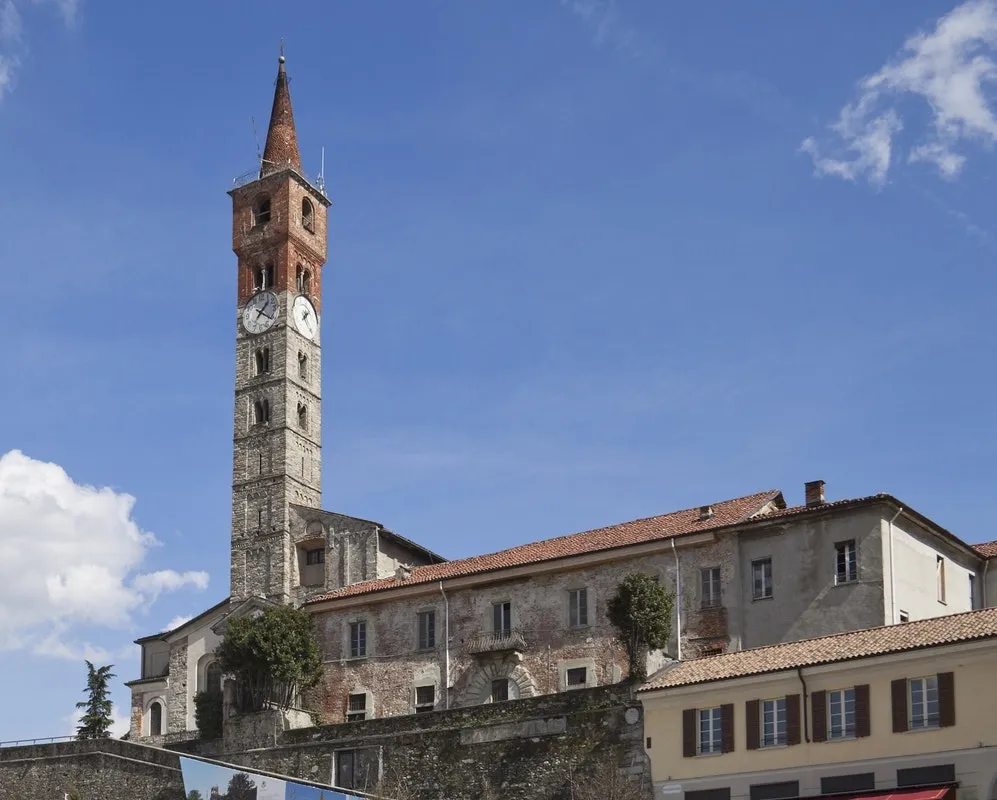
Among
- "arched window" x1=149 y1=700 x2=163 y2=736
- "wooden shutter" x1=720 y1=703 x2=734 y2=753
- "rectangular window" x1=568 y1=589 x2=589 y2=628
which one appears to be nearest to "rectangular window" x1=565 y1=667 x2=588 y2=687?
"rectangular window" x1=568 y1=589 x2=589 y2=628

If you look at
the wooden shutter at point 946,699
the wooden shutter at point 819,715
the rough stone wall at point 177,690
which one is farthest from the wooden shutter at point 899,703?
the rough stone wall at point 177,690

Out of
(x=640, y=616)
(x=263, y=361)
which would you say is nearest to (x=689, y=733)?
(x=640, y=616)

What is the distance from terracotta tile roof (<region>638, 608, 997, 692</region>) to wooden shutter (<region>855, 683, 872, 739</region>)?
75 centimetres

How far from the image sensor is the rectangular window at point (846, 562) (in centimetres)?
4566

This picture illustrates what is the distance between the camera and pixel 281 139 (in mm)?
80875

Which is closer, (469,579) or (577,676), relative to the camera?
(577,676)

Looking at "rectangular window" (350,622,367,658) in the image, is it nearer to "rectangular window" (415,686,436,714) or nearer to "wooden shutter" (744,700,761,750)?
"rectangular window" (415,686,436,714)

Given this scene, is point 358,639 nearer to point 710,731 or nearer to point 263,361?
point 710,731

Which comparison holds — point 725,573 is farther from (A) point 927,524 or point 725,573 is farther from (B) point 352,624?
(B) point 352,624

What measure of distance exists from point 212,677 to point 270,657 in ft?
43.4

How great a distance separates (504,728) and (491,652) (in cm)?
903

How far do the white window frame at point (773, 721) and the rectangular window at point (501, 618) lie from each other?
54.4 ft

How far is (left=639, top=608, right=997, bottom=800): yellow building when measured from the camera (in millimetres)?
33781

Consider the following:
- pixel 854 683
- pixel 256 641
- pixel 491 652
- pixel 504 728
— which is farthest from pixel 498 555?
pixel 854 683
